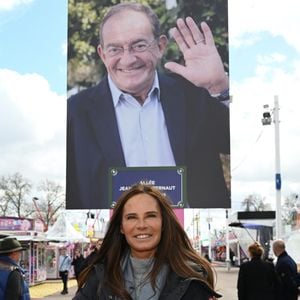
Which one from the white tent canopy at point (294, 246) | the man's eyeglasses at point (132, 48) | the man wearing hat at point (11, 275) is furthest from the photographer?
the white tent canopy at point (294, 246)

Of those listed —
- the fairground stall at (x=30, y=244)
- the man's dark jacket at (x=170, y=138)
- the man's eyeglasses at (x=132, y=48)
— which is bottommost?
the fairground stall at (x=30, y=244)

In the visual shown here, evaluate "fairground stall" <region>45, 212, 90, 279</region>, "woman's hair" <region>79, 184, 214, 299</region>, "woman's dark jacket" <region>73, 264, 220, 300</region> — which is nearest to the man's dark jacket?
"woman's hair" <region>79, 184, 214, 299</region>

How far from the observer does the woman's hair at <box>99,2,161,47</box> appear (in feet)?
32.3

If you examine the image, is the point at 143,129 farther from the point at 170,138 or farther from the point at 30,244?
the point at 30,244

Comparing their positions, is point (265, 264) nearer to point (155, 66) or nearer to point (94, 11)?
point (155, 66)

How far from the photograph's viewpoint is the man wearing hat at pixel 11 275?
549 centimetres

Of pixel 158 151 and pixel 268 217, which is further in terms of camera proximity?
pixel 268 217

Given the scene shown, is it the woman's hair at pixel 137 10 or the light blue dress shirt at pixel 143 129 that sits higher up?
the woman's hair at pixel 137 10

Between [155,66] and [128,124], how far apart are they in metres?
0.95

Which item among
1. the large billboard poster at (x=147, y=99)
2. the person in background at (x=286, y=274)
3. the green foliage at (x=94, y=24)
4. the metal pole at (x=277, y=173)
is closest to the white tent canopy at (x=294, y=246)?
the metal pole at (x=277, y=173)

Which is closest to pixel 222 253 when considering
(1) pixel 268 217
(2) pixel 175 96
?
(1) pixel 268 217

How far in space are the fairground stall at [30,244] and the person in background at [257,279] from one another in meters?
18.9

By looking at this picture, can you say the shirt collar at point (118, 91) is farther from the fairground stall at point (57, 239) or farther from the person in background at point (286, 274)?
the fairground stall at point (57, 239)

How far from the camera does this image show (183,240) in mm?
2434
